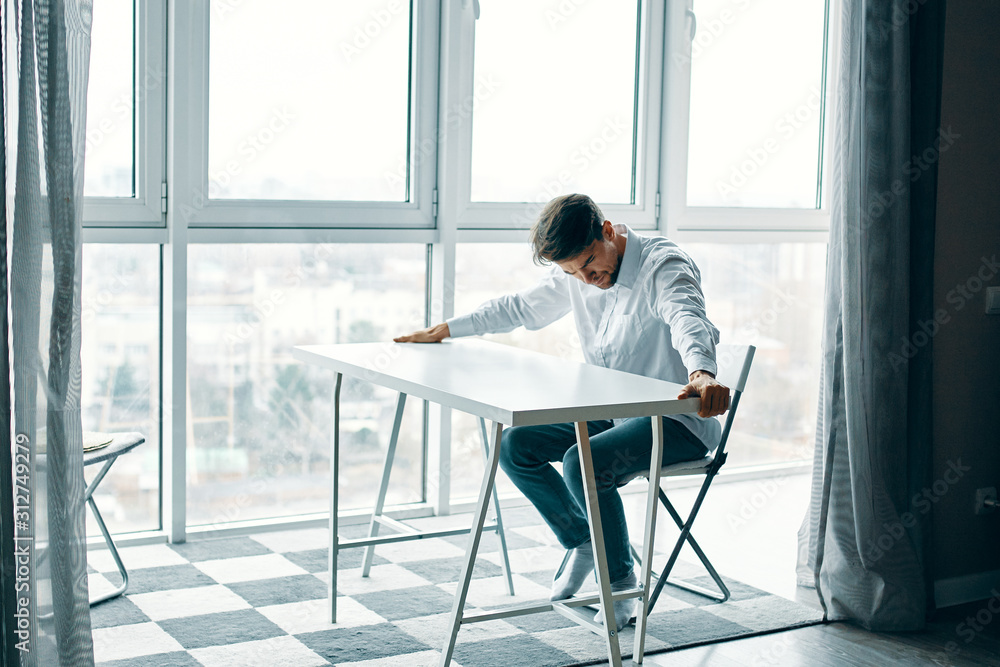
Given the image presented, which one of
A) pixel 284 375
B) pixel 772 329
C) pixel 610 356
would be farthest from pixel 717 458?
pixel 772 329

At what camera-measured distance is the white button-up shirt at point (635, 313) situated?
2.67 m

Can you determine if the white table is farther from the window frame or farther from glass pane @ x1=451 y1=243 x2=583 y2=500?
glass pane @ x1=451 y1=243 x2=583 y2=500

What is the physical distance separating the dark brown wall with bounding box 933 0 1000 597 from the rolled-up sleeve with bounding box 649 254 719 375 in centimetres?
88

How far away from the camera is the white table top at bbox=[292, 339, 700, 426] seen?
2145 mm

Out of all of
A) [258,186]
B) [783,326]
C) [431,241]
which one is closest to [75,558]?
[258,186]

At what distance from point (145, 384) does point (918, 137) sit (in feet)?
8.23

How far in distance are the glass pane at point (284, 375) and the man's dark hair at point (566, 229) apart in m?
1.21

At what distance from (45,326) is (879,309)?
213 cm

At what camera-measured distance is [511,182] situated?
13.1ft

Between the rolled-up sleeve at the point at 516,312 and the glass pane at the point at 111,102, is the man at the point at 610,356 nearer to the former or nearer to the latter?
the rolled-up sleeve at the point at 516,312

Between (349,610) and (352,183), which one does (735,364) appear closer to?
(349,610)

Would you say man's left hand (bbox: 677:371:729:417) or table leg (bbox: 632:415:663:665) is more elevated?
man's left hand (bbox: 677:371:729:417)

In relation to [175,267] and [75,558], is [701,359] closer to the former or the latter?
[75,558]

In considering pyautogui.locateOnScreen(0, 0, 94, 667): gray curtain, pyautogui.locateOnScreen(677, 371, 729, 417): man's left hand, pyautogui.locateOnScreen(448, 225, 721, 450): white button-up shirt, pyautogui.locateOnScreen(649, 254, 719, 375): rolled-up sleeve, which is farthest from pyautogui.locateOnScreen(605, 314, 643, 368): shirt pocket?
pyautogui.locateOnScreen(0, 0, 94, 667): gray curtain
